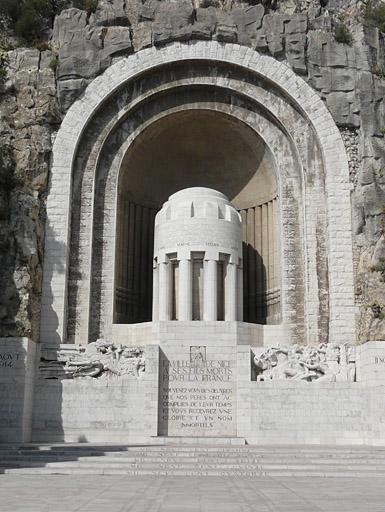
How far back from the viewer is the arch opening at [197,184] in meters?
23.2

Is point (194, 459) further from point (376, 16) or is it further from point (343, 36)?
point (376, 16)

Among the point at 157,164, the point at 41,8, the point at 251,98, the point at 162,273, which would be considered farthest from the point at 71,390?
the point at 41,8

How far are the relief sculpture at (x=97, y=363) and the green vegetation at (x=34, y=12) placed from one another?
1170 cm

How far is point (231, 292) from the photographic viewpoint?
68.4 ft

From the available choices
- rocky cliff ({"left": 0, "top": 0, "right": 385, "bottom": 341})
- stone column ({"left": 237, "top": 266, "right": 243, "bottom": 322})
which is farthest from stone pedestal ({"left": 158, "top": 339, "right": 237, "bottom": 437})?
rocky cliff ({"left": 0, "top": 0, "right": 385, "bottom": 341})

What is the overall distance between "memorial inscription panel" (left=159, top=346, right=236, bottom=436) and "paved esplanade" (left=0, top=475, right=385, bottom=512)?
7.20 metres

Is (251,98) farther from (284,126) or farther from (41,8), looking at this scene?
(41,8)

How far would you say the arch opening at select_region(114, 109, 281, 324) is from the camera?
23.2 meters

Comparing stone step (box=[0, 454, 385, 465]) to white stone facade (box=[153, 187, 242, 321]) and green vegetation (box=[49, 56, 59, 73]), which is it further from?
green vegetation (box=[49, 56, 59, 73])

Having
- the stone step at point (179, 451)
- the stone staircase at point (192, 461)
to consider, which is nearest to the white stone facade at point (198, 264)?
the stone step at point (179, 451)

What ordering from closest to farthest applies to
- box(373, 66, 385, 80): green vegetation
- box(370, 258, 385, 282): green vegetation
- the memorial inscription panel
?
the memorial inscription panel, box(370, 258, 385, 282): green vegetation, box(373, 66, 385, 80): green vegetation

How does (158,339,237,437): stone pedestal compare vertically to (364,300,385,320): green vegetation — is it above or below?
below

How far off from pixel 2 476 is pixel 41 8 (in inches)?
765

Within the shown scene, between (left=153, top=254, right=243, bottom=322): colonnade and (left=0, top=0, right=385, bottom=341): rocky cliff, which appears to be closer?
(left=153, top=254, right=243, bottom=322): colonnade
